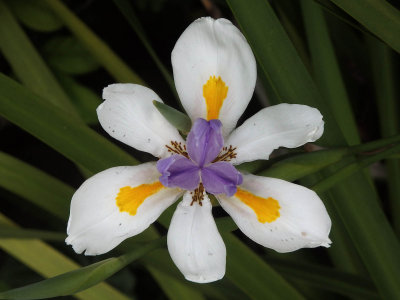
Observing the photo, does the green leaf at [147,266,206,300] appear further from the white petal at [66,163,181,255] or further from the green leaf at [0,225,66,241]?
the white petal at [66,163,181,255]

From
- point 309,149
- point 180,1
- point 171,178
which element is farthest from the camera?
point 180,1

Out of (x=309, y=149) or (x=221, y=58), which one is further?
(x=309, y=149)

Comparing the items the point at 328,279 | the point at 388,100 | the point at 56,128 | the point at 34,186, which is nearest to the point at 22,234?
the point at 34,186

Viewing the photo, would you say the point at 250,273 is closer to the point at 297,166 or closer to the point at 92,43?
the point at 297,166

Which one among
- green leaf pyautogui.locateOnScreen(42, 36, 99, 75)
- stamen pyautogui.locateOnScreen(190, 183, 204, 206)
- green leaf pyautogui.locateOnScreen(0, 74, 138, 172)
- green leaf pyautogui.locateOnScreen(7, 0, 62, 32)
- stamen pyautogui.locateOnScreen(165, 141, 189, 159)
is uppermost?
green leaf pyautogui.locateOnScreen(7, 0, 62, 32)

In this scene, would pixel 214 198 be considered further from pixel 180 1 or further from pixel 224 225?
pixel 180 1

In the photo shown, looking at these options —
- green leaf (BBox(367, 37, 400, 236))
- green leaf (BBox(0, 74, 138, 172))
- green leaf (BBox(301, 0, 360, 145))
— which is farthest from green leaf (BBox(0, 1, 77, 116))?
green leaf (BBox(367, 37, 400, 236))

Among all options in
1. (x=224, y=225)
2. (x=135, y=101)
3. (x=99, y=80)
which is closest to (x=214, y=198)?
(x=224, y=225)
